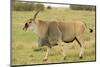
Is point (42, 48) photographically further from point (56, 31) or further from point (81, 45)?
point (81, 45)

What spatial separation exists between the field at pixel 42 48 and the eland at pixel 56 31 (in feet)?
0.16

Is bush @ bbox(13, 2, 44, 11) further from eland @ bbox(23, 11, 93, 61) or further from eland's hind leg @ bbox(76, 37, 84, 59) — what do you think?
eland's hind leg @ bbox(76, 37, 84, 59)

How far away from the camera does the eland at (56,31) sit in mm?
2645

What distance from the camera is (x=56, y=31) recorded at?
2.74 metres

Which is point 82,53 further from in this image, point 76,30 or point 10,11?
point 10,11

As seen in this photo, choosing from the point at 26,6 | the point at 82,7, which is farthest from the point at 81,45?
the point at 26,6

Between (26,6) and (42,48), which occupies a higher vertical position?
(26,6)

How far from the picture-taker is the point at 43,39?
2666 millimetres

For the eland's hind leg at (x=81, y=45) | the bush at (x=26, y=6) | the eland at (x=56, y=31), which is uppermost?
the bush at (x=26, y=6)

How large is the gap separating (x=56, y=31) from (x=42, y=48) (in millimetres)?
283

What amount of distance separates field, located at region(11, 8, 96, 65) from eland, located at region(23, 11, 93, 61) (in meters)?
0.05

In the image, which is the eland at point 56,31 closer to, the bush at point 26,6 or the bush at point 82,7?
the bush at point 26,6

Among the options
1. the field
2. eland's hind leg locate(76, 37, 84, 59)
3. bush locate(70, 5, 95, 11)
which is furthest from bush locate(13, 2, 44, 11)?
eland's hind leg locate(76, 37, 84, 59)

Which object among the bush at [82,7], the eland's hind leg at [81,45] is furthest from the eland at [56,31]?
the bush at [82,7]
